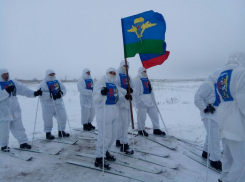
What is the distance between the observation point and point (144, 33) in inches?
187

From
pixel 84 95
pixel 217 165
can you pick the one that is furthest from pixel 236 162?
pixel 84 95

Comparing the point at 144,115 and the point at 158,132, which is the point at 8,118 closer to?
the point at 144,115

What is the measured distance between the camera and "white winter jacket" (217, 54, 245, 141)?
2768 mm

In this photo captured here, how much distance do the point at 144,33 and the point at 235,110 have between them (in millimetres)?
2945

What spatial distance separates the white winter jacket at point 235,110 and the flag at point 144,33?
216 centimetres

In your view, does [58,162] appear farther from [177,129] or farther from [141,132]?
[177,129]

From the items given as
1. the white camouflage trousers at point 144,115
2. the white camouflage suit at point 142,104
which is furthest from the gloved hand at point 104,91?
the white camouflage trousers at point 144,115

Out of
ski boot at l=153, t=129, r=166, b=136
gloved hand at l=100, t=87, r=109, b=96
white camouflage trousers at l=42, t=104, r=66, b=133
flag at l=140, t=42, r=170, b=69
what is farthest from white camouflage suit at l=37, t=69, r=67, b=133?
ski boot at l=153, t=129, r=166, b=136

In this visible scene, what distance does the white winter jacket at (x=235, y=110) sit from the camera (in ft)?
9.08

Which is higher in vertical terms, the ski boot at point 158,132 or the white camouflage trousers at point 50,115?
the white camouflage trousers at point 50,115

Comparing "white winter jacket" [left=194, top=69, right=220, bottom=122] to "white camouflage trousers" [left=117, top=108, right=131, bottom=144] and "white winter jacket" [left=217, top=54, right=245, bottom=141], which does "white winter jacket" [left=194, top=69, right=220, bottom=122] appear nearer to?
"white winter jacket" [left=217, top=54, right=245, bottom=141]

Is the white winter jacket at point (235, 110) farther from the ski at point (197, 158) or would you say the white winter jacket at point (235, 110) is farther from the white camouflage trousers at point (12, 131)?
the white camouflage trousers at point (12, 131)

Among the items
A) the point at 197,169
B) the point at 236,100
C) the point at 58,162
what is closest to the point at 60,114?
the point at 58,162

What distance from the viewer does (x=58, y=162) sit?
419 centimetres
